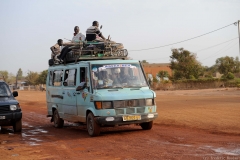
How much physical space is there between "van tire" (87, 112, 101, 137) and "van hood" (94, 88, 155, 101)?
0.65 m

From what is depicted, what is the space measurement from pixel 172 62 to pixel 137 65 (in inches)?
1969

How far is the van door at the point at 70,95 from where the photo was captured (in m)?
12.3

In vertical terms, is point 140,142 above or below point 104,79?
below

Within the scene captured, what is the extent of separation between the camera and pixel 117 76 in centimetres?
1142

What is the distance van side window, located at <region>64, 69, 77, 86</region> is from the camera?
40.5ft

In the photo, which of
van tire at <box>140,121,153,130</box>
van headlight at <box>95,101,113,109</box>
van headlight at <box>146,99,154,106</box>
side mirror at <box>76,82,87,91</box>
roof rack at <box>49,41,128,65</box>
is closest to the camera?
van headlight at <box>95,101,113,109</box>

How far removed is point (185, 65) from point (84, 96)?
1949 inches

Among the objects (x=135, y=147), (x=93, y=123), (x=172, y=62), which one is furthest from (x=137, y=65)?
(x=172, y=62)

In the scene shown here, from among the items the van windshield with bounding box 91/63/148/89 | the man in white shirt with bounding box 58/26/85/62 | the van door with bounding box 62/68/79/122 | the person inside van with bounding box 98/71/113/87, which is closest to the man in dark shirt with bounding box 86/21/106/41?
the man in white shirt with bounding box 58/26/85/62

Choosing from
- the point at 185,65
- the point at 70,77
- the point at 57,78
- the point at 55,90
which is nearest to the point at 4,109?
the point at 55,90

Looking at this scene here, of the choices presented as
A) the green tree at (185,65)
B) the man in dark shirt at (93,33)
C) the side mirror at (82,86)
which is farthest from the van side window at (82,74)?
the green tree at (185,65)

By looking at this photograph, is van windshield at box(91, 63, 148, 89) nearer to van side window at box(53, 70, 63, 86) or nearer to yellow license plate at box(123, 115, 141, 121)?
yellow license plate at box(123, 115, 141, 121)

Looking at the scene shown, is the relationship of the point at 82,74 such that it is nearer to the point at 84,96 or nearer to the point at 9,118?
the point at 84,96

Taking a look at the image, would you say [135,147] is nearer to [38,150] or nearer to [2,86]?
[38,150]
